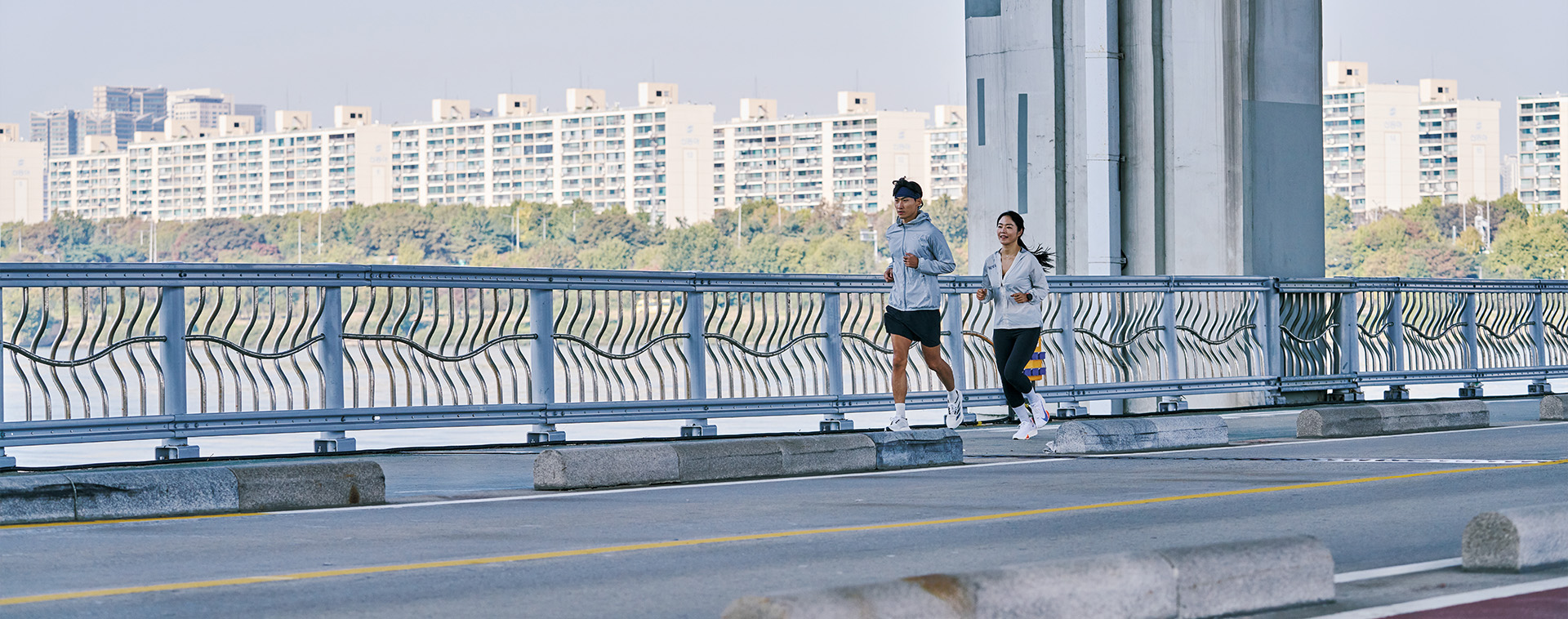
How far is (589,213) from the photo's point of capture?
188750 millimetres

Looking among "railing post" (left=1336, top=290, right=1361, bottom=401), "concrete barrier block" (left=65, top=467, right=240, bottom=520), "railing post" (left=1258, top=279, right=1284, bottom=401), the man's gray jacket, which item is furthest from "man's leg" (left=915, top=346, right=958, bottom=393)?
"railing post" (left=1336, top=290, right=1361, bottom=401)

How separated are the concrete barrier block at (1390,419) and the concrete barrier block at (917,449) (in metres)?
3.96

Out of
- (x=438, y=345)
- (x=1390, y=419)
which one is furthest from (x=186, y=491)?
(x=1390, y=419)

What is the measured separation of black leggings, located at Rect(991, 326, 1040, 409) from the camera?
14070 millimetres

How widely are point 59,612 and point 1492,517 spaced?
5247mm

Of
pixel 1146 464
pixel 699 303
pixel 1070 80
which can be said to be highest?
pixel 1070 80

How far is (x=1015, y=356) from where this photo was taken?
1407 centimetres

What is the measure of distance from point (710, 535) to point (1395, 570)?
3.05m

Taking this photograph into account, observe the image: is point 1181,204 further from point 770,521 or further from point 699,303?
point 770,521

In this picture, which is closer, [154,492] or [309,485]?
[154,492]

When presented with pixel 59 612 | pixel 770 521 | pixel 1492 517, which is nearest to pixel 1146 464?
pixel 770 521

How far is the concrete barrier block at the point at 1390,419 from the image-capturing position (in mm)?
15594

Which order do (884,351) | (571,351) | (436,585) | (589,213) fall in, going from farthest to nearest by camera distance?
(589,213)
(884,351)
(571,351)
(436,585)

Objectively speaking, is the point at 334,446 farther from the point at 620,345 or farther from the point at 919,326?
the point at 919,326
